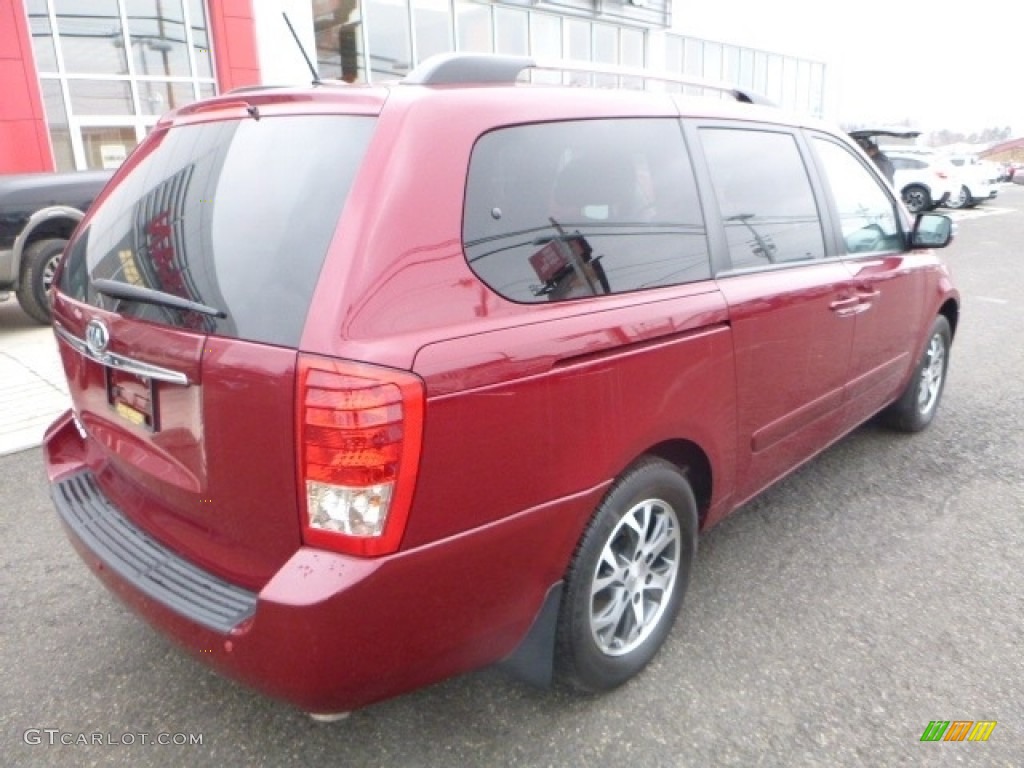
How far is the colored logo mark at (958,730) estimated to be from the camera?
2170 millimetres

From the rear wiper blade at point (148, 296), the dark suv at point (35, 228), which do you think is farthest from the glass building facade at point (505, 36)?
the rear wiper blade at point (148, 296)

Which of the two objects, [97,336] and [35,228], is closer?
[97,336]

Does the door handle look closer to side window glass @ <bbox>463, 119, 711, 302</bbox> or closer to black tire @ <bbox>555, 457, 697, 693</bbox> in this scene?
side window glass @ <bbox>463, 119, 711, 302</bbox>

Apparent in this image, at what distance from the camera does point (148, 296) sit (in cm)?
195

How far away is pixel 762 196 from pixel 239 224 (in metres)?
1.87

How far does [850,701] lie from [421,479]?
5.00 ft

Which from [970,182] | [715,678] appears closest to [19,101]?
[715,678]

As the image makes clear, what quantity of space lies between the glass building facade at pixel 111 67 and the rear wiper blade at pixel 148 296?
11.3 meters

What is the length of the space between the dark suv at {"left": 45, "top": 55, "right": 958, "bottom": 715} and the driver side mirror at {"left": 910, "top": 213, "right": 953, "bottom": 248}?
1.62 metres

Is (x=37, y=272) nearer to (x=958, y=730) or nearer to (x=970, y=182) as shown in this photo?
(x=958, y=730)

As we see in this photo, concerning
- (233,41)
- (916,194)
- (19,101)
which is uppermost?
(233,41)

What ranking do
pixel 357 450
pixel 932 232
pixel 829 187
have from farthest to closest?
pixel 932 232 < pixel 829 187 < pixel 357 450

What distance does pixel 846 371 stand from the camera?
10.9ft

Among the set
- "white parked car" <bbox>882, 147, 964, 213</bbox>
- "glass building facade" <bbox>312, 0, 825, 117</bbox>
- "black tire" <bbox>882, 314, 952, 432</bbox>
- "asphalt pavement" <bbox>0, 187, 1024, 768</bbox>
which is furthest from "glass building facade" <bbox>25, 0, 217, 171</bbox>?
"white parked car" <bbox>882, 147, 964, 213</bbox>
